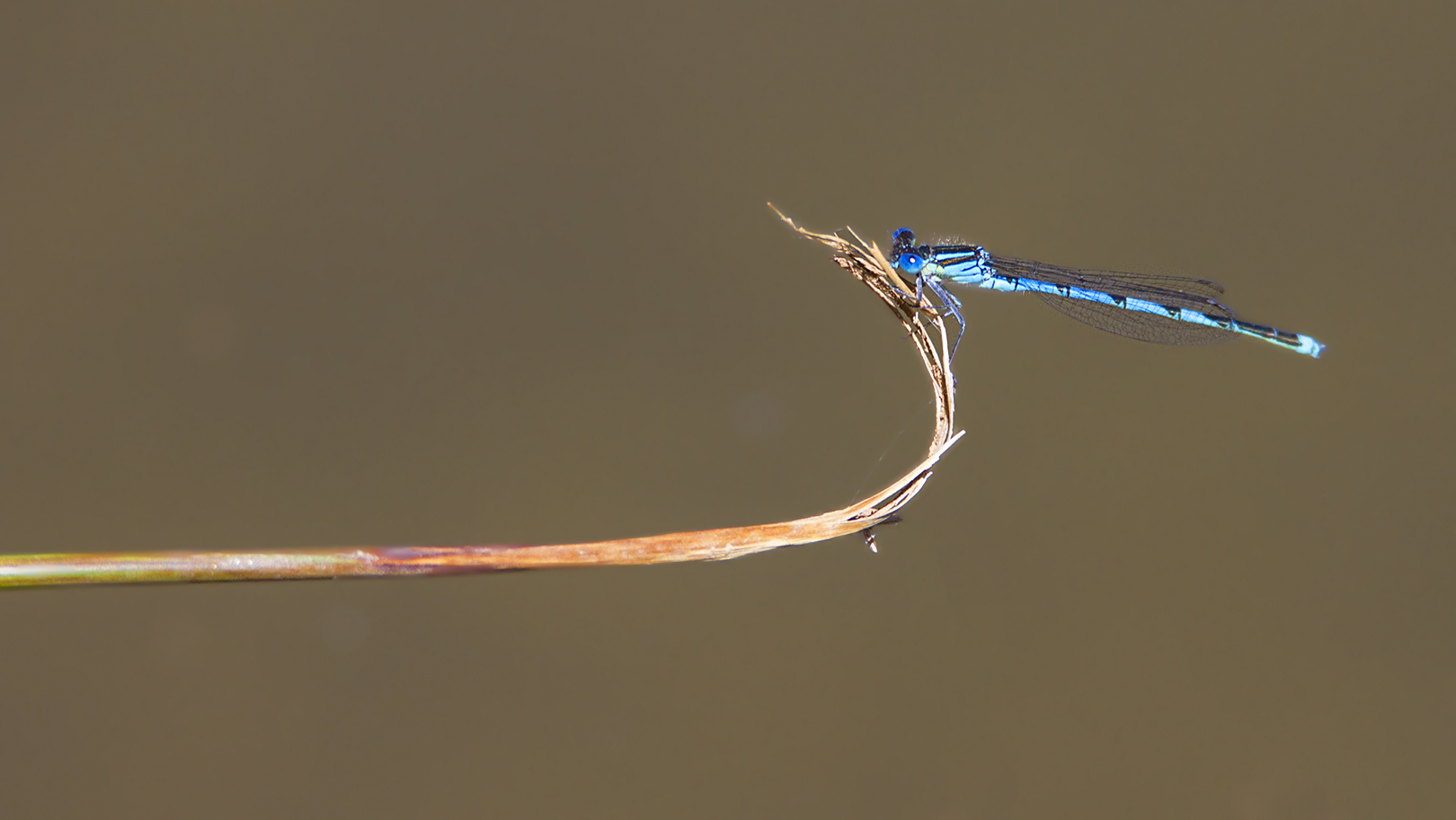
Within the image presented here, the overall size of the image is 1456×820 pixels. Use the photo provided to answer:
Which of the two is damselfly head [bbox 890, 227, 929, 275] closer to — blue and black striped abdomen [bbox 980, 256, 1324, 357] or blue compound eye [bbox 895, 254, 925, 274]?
blue compound eye [bbox 895, 254, 925, 274]

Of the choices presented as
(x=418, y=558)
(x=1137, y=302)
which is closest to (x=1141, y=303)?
(x=1137, y=302)

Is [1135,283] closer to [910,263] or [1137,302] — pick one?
[1137,302]

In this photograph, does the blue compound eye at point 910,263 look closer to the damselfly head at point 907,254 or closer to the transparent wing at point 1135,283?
the damselfly head at point 907,254

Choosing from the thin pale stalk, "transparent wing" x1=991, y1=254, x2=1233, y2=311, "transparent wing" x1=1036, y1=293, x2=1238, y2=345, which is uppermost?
"transparent wing" x1=991, y1=254, x2=1233, y2=311

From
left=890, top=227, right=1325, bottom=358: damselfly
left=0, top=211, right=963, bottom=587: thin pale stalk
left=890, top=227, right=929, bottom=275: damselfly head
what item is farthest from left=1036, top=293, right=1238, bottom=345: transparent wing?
left=0, top=211, right=963, bottom=587: thin pale stalk

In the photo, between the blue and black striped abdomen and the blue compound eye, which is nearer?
the blue compound eye

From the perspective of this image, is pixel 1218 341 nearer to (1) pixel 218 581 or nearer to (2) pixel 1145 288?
(2) pixel 1145 288
